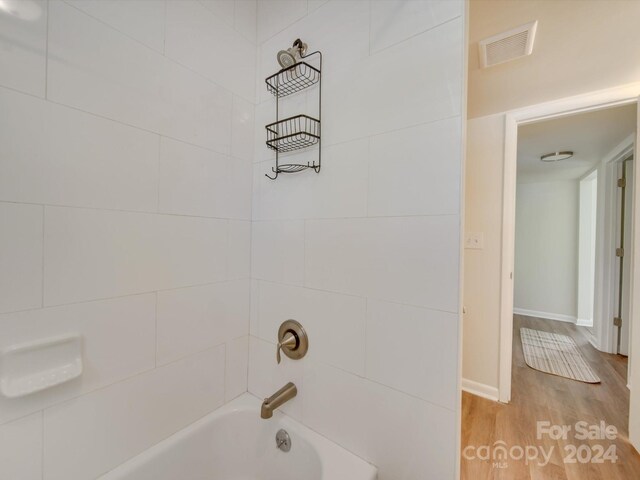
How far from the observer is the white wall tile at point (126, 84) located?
775 millimetres

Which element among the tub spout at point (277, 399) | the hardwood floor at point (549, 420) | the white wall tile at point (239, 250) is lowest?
the hardwood floor at point (549, 420)

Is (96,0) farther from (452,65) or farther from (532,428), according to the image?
(532,428)

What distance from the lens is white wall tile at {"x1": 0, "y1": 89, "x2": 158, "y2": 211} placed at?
2.30 feet

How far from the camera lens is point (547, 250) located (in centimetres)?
430

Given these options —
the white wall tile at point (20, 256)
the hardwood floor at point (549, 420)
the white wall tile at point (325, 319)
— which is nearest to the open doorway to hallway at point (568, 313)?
the hardwood floor at point (549, 420)

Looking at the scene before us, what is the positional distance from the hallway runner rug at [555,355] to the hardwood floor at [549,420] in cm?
9

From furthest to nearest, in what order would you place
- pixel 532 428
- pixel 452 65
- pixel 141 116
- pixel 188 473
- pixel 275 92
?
1. pixel 532 428
2. pixel 275 92
3. pixel 188 473
4. pixel 141 116
5. pixel 452 65

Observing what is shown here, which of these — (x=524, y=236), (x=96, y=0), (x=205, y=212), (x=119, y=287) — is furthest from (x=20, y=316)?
(x=524, y=236)

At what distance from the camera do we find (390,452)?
91 centimetres

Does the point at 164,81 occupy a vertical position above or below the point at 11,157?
above

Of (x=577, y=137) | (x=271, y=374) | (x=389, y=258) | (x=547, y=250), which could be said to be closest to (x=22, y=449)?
(x=271, y=374)

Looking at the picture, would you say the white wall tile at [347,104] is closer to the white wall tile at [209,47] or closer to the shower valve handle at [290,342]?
the white wall tile at [209,47]

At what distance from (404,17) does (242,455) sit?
1.87 meters

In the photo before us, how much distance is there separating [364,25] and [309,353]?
130 cm
